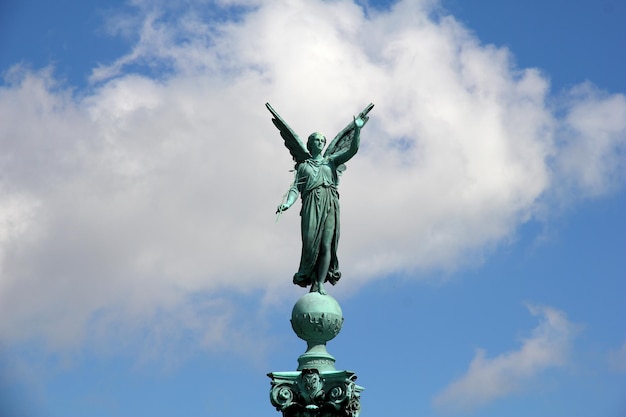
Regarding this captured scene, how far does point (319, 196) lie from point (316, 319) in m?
2.40

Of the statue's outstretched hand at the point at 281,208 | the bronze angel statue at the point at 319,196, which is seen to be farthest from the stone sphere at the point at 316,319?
the statue's outstretched hand at the point at 281,208

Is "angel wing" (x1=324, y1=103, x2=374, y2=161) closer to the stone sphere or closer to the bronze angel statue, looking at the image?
the bronze angel statue

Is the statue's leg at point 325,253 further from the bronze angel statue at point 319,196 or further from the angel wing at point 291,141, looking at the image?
the angel wing at point 291,141

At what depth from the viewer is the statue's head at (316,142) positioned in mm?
21141

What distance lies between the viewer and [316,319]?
64.4 ft

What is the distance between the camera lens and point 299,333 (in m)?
19.9

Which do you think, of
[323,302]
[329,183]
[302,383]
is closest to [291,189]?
[329,183]

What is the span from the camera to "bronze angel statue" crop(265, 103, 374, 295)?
2052cm

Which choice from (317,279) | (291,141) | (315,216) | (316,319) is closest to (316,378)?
(316,319)

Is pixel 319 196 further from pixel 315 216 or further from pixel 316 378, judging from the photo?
pixel 316 378

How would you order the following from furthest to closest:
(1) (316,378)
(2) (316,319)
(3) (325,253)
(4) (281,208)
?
1. (3) (325,253)
2. (4) (281,208)
3. (2) (316,319)
4. (1) (316,378)

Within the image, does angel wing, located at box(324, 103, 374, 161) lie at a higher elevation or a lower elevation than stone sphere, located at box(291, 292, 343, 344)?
higher

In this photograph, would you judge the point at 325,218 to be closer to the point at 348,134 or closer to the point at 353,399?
the point at 348,134

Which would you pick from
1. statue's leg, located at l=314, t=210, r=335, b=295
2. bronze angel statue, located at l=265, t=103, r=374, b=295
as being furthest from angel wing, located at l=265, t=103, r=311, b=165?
statue's leg, located at l=314, t=210, r=335, b=295
